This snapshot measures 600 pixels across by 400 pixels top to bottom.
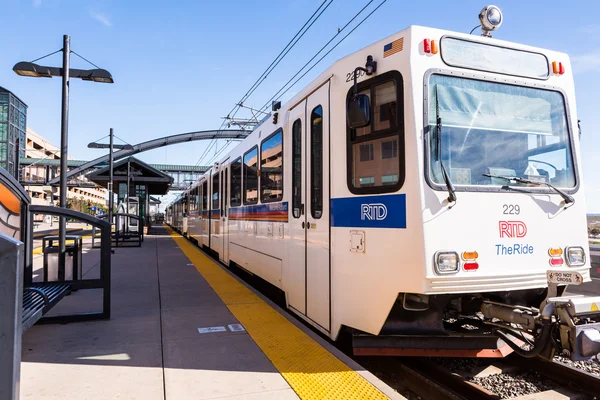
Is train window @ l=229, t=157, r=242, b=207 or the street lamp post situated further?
train window @ l=229, t=157, r=242, b=207

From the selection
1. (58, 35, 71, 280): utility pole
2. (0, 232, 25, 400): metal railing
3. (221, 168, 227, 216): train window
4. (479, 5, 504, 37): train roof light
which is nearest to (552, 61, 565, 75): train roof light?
(479, 5, 504, 37): train roof light

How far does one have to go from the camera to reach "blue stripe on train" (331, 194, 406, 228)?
4.01 meters

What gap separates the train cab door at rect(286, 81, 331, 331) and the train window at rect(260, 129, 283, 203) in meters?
0.52

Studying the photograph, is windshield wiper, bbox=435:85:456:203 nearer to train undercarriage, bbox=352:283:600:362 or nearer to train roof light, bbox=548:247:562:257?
train undercarriage, bbox=352:283:600:362

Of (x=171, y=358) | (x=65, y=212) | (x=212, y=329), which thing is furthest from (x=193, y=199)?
(x=171, y=358)

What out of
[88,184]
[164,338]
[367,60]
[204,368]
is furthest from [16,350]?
[88,184]

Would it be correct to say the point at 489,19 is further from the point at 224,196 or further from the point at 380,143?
the point at 224,196

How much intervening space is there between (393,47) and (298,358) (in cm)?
305

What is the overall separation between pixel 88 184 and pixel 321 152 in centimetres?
6810

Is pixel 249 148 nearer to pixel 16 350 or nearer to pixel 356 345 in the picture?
pixel 356 345

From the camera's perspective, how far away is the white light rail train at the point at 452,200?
3.84m

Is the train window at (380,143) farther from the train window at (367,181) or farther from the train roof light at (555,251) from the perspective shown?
the train roof light at (555,251)

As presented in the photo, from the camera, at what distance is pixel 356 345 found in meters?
4.27

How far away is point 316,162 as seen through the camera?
5301 millimetres
